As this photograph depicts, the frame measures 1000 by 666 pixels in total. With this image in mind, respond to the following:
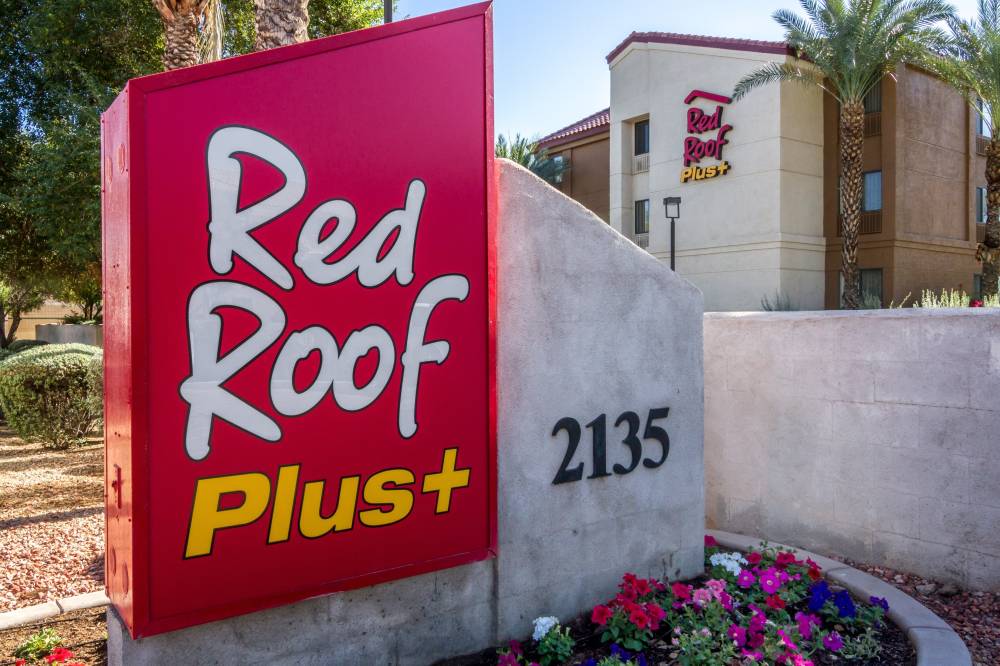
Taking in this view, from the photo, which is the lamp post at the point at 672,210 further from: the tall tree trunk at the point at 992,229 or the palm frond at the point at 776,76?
the tall tree trunk at the point at 992,229

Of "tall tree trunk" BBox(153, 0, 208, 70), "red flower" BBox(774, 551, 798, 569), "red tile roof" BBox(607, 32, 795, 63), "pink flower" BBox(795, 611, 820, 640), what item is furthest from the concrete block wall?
"red tile roof" BBox(607, 32, 795, 63)

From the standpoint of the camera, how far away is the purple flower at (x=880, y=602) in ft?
14.3

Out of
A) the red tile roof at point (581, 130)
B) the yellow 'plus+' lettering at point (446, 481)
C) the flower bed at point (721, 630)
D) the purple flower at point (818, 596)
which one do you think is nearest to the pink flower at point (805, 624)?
the flower bed at point (721, 630)

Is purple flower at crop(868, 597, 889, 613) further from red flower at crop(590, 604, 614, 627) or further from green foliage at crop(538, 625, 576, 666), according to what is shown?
green foliage at crop(538, 625, 576, 666)

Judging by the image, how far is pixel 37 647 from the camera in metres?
3.86

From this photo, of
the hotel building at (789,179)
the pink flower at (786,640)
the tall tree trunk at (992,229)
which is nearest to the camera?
the pink flower at (786,640)

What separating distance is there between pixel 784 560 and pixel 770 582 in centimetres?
53

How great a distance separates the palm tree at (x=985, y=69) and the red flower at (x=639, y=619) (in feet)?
65.2

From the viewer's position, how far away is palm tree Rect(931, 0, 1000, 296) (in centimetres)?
1966

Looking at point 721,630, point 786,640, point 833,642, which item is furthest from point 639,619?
point 833,642

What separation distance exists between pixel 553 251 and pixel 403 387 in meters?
1.29

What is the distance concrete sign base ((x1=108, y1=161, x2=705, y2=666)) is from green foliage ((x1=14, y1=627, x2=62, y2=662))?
4.86ft

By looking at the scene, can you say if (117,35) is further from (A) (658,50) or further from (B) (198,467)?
(A) (658,50)

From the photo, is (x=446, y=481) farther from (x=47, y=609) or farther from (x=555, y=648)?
(x=47, y=609)
